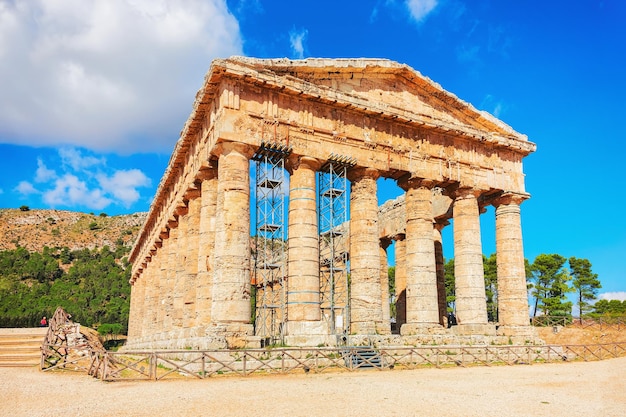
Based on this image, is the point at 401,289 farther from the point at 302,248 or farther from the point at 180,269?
the point at 180,269

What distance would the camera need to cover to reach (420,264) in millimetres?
21703

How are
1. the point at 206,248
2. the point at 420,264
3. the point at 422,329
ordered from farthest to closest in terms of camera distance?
the point at 420,264 < the point at 422,329 < the point at 206,248

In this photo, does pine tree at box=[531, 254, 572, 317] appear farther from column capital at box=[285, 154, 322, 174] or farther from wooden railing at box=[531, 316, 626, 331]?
column capital at box=[285, 154, 322, 174]

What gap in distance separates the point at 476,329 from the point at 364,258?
257 inches

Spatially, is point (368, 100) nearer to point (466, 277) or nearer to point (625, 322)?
point (466, 277)

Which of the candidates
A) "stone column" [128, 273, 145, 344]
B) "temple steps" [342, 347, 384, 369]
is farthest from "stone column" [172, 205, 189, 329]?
"stone column" [128, 273, 145, 344]

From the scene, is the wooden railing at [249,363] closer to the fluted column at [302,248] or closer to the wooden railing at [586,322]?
the fluted column at [302,248]

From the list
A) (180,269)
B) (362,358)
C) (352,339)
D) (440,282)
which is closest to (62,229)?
(180,269)

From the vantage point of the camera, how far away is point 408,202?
22969 millimetres

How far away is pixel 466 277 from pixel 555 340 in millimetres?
12420

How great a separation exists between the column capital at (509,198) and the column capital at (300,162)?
10.9 meters

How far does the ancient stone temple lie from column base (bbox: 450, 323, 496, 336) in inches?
2.0

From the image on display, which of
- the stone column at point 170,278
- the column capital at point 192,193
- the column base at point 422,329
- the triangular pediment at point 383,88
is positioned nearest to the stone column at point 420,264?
the column base at point 422,329

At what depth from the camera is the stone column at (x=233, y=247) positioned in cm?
1691
